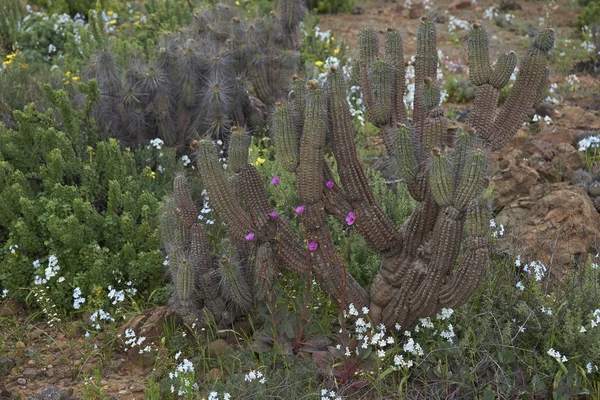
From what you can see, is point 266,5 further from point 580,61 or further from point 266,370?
point 266,370

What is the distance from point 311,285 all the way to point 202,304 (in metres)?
0.66

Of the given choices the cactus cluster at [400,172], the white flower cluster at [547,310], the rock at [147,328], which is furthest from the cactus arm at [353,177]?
the rock at [147,328]

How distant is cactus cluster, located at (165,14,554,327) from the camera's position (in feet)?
12.1

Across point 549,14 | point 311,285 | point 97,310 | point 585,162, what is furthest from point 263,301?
point 549,14

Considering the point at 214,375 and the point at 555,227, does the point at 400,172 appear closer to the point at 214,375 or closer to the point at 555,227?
the point at 214,375

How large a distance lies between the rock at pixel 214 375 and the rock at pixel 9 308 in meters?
1.61

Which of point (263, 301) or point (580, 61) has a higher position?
point (263, 301)

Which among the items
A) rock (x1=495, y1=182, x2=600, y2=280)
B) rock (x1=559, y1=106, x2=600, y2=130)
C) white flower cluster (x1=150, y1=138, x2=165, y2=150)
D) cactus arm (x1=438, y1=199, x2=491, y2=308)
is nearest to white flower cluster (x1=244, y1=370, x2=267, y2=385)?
cactus arm (x1=438, y1=199, x2=491, y2=308)

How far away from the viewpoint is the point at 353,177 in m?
4.04

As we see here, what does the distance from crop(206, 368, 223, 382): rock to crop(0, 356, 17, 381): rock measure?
1.17m

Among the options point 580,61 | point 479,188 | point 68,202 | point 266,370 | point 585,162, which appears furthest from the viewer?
point 580,61

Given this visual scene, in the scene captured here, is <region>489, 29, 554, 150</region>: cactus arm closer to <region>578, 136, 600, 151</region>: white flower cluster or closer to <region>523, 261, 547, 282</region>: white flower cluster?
<region>523, 261, 547, 282</region>: white flower cluster

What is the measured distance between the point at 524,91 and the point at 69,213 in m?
2.99

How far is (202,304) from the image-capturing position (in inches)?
177
